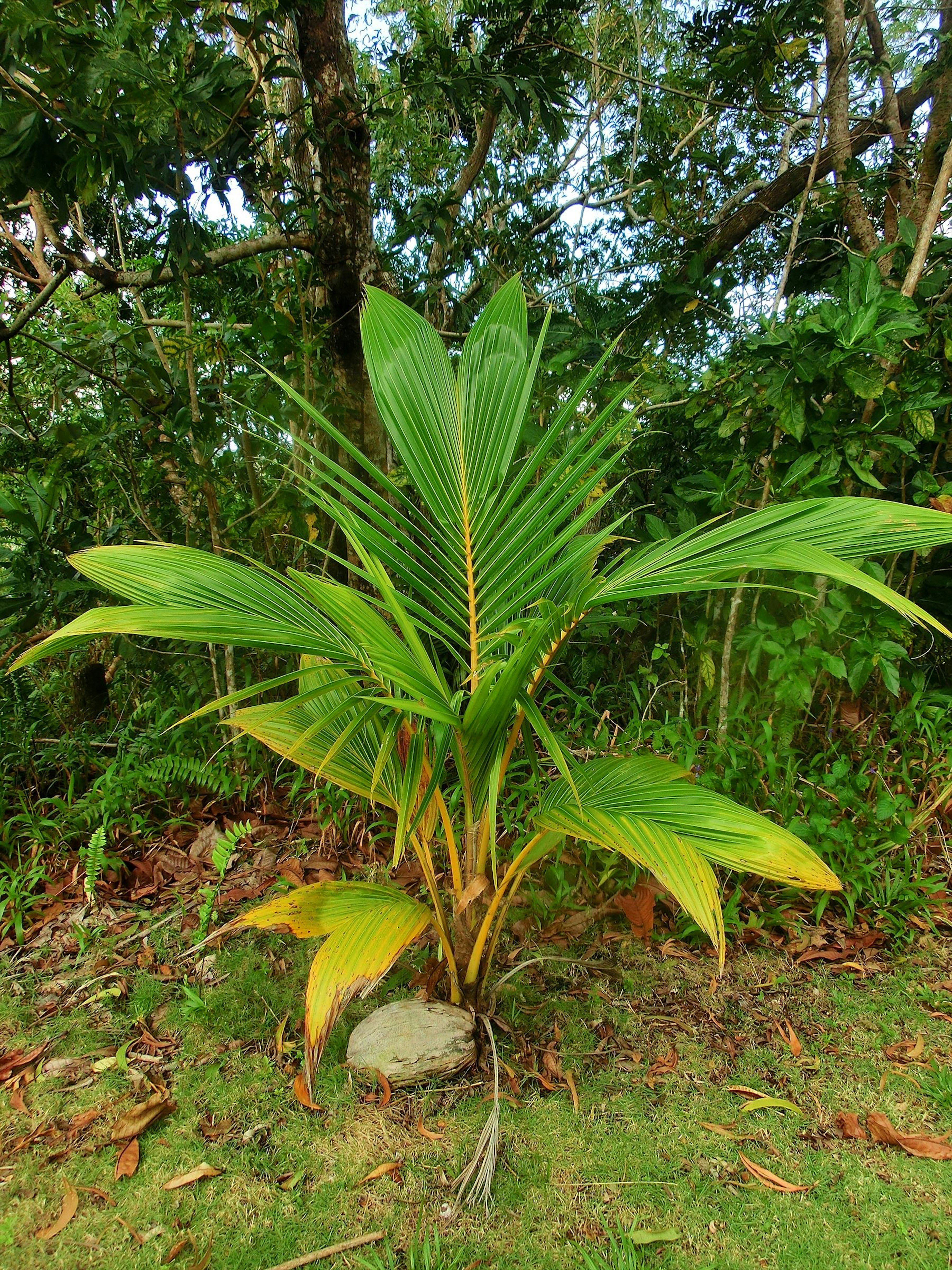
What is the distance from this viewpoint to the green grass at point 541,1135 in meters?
1.19

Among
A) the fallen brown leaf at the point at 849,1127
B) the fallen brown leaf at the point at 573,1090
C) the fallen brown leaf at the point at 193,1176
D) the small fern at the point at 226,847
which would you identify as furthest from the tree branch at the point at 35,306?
the fallen brown leaf at the point at 849,1127

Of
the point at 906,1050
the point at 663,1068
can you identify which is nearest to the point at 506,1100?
the point at 663,1068

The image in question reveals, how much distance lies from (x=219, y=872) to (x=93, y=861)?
335 mm

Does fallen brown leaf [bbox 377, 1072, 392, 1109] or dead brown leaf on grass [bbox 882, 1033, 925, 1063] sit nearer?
fallen brown leaf [bbox 377, 1072, 392, 1109]

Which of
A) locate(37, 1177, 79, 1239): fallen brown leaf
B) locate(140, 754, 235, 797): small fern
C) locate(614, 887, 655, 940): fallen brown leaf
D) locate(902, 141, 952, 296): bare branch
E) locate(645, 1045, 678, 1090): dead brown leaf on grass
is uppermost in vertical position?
locate(902, 141, 952, 296): bare branch

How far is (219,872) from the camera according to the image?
2.05 metres

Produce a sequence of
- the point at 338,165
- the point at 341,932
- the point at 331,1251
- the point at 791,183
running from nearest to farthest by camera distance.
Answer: the point at 331,1251, the point at 341,932, the point at 338,165, the point at 791,183

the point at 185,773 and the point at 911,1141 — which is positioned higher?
the point at 185,773

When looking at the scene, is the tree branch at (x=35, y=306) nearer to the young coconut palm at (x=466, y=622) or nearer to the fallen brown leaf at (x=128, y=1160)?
the young coconut palm at (x=466, y=622)

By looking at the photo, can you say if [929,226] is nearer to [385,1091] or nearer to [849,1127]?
[849,1127]

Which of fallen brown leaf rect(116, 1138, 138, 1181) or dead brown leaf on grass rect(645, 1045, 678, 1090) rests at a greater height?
dead brown leaf on grass rect(645, 1045, 678, 1090)

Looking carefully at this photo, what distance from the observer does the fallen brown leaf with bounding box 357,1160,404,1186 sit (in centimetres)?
129

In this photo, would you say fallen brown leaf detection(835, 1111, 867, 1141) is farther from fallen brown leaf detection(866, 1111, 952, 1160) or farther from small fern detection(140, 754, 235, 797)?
small fern detection(140, 754, 235, 797)

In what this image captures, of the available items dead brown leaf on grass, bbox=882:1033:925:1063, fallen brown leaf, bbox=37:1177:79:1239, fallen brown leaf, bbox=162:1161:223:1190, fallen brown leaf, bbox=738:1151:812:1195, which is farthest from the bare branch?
fallen brown leaf, bbox=37:1177:79:1239
